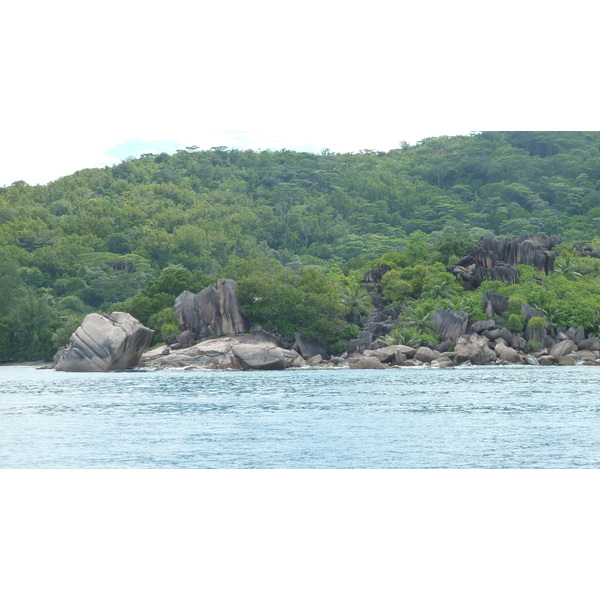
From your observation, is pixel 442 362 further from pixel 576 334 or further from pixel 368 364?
pixel 576 334

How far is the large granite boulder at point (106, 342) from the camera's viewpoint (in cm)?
3881

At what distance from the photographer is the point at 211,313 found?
43.0 meters

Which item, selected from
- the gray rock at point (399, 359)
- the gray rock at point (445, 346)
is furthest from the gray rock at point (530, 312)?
the gray rock at point (399, 359)

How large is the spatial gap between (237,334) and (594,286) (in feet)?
62.0

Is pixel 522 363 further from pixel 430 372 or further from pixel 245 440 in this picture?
pixel 245 440

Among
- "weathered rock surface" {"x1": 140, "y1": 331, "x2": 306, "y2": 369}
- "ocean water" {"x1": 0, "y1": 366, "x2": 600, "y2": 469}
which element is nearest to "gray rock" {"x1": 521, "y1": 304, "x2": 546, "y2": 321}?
"ocean water" {"x1": 0, "y1": 366, "x2": 600, "y2": 469}

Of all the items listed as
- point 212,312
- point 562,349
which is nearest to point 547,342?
point 562,349

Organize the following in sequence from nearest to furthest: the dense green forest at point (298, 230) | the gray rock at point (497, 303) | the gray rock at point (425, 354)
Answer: the gray rock at point (425, 354) < the gray rock at point (497, 303) < the dense green forest at point (298, 230)

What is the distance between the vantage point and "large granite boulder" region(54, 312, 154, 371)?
38.8 m

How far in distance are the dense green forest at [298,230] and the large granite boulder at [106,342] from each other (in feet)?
17.0

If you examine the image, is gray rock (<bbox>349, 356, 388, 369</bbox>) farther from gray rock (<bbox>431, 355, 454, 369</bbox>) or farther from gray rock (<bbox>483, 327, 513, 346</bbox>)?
gray rock (<bbox>483, 327, 513, 346</bbox>)

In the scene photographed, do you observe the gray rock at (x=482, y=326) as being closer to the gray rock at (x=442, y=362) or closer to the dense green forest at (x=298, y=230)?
the dense green forest at (x=298, y=230)
